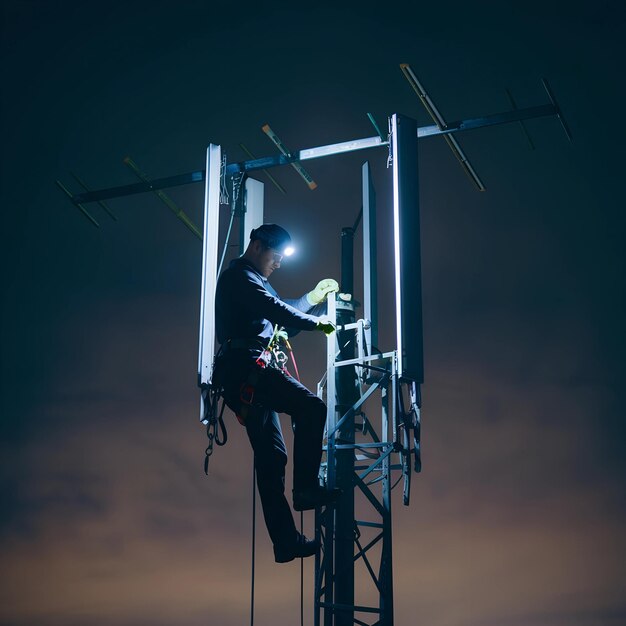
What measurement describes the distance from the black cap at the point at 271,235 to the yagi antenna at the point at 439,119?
227 cm

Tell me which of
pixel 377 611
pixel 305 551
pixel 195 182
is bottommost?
pixel 377 611

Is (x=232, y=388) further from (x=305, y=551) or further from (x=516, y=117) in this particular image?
(x=516, y=117)

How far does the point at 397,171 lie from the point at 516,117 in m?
1.84

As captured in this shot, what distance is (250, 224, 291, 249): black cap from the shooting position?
8.11 m

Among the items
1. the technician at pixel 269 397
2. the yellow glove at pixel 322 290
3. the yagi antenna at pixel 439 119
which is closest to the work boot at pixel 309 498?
the technician at pixel 269 397

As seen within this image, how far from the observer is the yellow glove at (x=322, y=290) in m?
8.86

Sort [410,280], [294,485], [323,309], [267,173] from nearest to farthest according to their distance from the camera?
[294,485], [410,280], [323,309], [267,173]

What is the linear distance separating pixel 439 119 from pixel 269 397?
4.00 metres

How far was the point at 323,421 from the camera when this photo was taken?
7.53 m

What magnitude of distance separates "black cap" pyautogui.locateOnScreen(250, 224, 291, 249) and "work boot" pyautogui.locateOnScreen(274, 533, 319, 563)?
9.34ft

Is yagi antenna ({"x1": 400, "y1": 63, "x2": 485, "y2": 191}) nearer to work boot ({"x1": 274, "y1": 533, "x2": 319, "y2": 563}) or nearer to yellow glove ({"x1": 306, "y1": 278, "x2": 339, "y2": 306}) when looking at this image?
yellow glove ({"x1": 306, "y1": 278, "x2": 339, "y2": 306})

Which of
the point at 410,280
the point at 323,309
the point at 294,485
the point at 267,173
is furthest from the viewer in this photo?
the point at 267,173

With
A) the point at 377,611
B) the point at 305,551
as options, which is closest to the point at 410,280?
the point at 305,551

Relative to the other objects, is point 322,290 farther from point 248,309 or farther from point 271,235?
point 248,309
